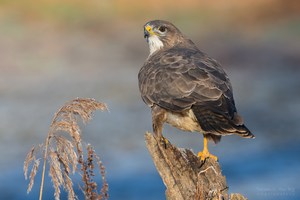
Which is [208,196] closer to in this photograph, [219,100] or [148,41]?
[219,100]

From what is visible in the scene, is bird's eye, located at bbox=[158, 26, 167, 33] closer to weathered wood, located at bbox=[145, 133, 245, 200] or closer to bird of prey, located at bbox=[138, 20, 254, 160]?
bird of prey, located at bbox=[138, 20, 254, 160]

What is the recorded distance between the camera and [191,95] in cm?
653

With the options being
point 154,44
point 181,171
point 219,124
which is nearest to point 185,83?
point 219,124

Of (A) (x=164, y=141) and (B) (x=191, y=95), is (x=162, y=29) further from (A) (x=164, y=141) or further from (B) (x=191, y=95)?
(A) (x=164, y=141)

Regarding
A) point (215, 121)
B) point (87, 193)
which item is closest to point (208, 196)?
point (87, 193)

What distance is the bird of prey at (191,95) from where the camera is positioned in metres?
6.38

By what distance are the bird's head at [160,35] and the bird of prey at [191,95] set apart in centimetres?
84

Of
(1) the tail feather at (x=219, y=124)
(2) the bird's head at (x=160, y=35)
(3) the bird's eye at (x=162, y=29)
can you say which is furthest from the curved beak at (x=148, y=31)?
(1) the tail feather at (x=219, y=124)

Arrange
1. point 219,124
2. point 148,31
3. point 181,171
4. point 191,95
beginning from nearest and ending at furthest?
point 181,171, point 219,124, point 191,95, point 148,31

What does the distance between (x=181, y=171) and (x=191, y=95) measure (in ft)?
4.06

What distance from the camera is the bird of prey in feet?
20.9

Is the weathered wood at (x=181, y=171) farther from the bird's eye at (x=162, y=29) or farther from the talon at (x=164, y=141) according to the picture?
the bird's eye at (x=162, y=29)

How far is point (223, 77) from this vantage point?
711 centimetres

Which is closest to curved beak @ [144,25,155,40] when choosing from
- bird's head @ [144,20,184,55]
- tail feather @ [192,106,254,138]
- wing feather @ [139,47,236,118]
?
bird's head @ [144,20,184,55]
